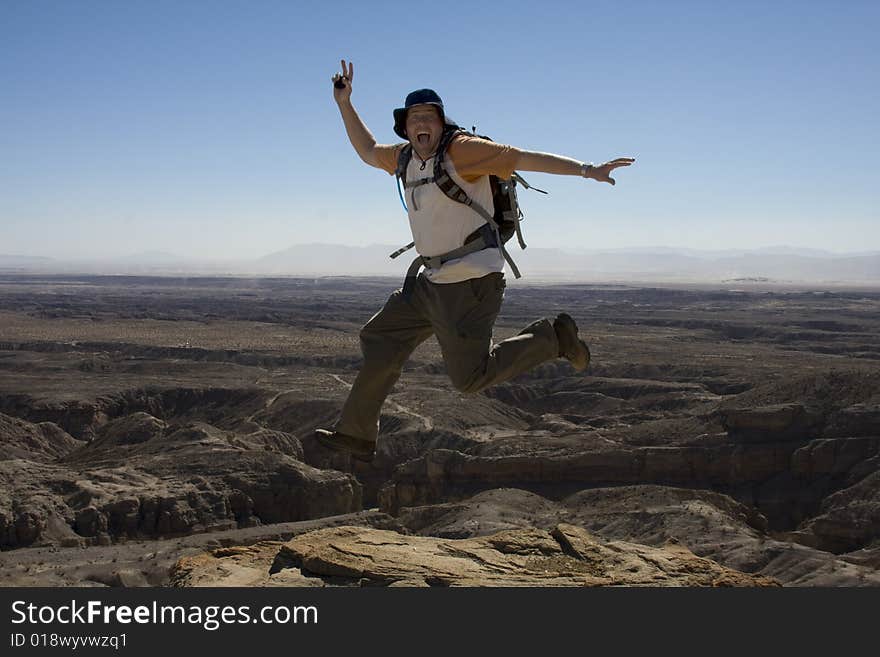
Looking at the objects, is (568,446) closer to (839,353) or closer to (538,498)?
(538,498)

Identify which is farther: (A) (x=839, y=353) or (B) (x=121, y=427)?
(A) (x=839, y=353)

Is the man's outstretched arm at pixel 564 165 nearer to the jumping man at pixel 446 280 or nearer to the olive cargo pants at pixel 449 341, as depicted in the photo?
the jumping man at pixel 446 280

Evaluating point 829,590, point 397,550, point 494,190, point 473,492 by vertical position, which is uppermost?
point 494,190

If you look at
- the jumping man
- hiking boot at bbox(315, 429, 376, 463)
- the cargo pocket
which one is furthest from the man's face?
hiking boot at bbox(315, 429, 376, 463)

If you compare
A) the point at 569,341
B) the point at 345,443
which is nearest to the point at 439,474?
the point at 345,443

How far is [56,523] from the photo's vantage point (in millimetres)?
27219

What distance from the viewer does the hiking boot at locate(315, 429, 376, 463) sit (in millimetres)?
6828

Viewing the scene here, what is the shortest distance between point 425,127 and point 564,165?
930 mm

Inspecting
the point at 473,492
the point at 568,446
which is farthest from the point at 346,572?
the point at 568,446

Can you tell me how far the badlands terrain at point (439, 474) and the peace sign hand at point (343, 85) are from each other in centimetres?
353

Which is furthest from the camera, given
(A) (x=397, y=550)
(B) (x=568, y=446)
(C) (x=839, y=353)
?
(C) (x=839, y=353)

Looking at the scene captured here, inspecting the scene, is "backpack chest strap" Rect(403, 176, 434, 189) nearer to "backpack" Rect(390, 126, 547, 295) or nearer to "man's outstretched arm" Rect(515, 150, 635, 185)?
"backpack" Rect(390, 126, 547, 295)

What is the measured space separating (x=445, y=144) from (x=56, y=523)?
2463cm

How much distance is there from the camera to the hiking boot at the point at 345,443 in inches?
269
